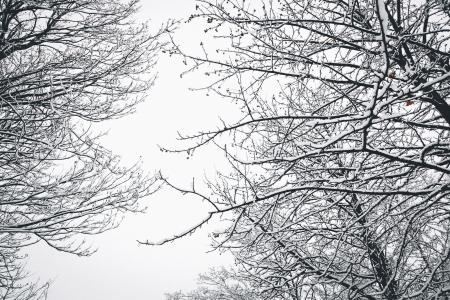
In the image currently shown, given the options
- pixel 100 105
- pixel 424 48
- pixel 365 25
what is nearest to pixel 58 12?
pixel 100 105

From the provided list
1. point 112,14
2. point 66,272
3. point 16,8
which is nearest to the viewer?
point 16,8

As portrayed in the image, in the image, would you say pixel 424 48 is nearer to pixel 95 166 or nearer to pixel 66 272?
pixel 95 166

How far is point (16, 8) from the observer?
404cm

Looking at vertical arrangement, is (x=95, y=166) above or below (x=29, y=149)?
below

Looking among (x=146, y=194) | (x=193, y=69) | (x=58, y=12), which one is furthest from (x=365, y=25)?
(x=58, y=12)

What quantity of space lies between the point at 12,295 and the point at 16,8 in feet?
12.1

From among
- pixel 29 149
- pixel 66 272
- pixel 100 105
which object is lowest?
pixel 29 149

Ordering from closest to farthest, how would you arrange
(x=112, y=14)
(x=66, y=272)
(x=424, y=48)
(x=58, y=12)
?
(x=424, y=48) < (x=58, y=12) < (x=112, y=14) < (x=66, y=272)

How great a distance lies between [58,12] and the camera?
4.30m

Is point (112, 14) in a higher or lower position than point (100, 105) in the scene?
higher

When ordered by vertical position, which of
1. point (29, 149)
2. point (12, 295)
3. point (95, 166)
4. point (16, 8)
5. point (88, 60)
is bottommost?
point (12, 295)

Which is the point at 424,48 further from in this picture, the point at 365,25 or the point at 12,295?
the point at 12,295

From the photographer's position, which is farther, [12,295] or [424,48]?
[12,295]

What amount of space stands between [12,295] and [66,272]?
21981 cm
